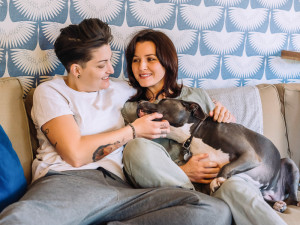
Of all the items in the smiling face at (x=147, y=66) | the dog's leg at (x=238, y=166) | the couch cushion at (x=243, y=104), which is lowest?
the dog's leg at (x=238, y=166)

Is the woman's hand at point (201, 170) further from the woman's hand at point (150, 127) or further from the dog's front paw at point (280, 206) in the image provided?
the dog's front paw at point (280, 206)

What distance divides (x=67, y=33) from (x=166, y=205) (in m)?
0.96

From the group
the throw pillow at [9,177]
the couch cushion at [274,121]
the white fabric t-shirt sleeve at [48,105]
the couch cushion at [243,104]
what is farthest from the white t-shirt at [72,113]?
the couch cushion at [274,121]

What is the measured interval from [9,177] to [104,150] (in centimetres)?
44

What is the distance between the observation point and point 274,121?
2146 mm

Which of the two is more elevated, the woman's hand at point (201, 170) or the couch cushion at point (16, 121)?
the couch cushion at point (16, 121)

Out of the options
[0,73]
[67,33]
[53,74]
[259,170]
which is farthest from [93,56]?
[259,170]

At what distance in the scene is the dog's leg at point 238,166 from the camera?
5.20 ft

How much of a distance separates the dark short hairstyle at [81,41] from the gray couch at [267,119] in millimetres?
335

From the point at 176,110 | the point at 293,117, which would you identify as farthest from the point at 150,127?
the point at 293,117

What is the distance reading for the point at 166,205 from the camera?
1.40 metres

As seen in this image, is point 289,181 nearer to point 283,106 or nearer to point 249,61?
point 283,106

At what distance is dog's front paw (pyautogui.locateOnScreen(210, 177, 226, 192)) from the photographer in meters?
1.57

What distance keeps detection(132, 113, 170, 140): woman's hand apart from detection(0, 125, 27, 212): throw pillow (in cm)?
58
